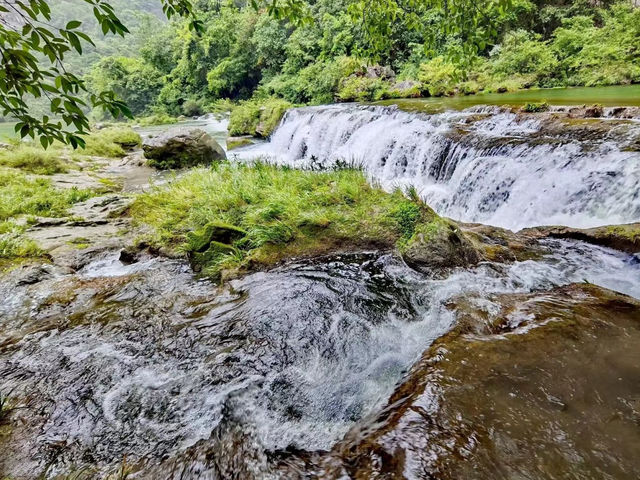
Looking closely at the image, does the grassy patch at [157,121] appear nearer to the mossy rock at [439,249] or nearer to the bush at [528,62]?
the bush at [528,62]

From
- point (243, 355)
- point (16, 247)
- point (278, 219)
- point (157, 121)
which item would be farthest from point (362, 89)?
point (243, 355)

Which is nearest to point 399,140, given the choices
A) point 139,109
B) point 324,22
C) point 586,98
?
point 586,98

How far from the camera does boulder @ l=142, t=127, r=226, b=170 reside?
37.2 feet

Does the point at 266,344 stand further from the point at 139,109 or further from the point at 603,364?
the point at 139,109

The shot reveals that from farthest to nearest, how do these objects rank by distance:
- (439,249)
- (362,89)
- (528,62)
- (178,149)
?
(362,89)
(528,62)
(178,149)
(439,249)

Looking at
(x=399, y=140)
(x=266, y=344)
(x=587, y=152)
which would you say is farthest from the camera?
(x=399, y=140)

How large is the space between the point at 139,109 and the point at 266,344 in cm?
4062

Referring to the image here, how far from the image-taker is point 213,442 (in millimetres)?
2125

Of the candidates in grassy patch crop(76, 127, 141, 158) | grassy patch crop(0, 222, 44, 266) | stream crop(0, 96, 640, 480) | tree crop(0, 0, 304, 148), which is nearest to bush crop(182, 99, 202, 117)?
grassy patch crop(76, 127, 141, 158)

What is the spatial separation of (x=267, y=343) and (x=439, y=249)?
94.9 inches

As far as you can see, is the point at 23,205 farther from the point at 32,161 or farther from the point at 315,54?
the point at 315,54

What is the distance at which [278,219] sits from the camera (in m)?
5.12

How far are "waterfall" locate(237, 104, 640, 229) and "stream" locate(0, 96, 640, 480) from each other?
0.03 metres

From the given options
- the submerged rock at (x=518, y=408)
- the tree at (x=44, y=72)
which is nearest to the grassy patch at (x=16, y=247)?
the tree at (x=44, y=72)
